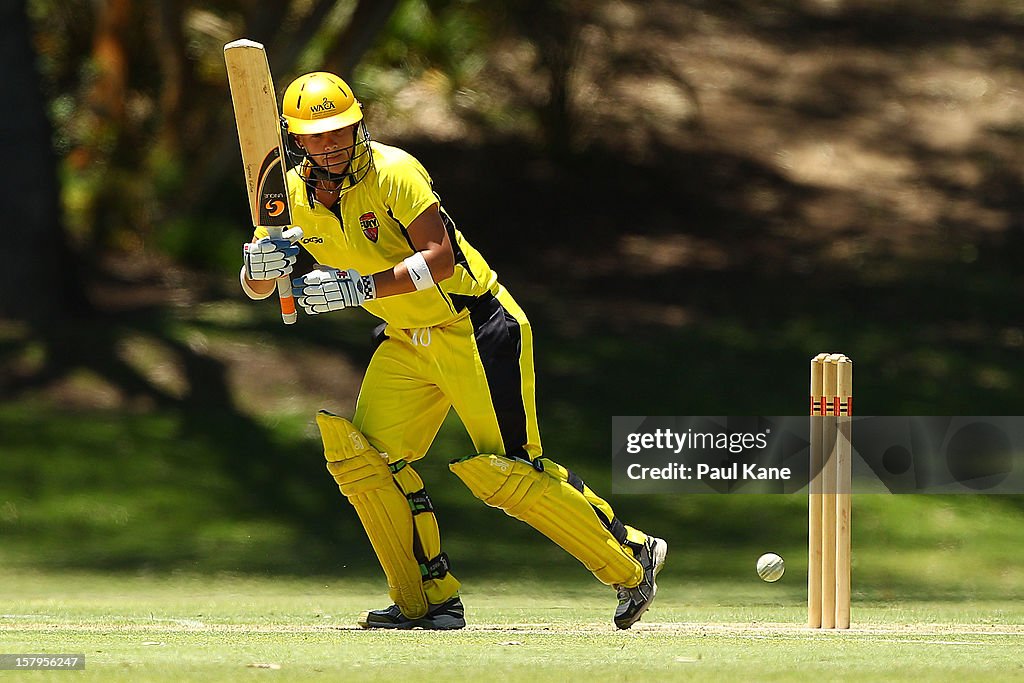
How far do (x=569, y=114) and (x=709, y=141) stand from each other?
5.96ft

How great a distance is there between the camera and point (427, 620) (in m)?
6.16

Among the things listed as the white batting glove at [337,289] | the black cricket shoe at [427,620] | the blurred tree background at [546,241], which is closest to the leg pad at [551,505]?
the black cricket shoe at [427,620]

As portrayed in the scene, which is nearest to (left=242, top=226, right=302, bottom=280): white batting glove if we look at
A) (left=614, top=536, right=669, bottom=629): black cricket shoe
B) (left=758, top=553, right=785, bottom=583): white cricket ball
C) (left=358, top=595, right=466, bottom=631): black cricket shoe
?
(left=358, top=595, right=466, bottom=631): black cricket shoe

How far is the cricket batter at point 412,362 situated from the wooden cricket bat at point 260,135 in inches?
2.5

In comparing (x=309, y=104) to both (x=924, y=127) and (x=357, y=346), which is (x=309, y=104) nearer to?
(x=357, y=346)

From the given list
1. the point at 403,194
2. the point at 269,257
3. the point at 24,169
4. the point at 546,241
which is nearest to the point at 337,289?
the point at 269,257

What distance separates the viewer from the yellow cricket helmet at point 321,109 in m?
5.61

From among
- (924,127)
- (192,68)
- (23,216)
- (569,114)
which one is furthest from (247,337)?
(924,127)

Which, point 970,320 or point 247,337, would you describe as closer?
point 247,337

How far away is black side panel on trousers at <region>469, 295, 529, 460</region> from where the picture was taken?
19.3 ft

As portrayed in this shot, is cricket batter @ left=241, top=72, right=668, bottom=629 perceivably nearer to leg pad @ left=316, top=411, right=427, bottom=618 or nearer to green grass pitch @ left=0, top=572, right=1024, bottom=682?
leg pad @ left=316, top=411, right=427, bottom=618

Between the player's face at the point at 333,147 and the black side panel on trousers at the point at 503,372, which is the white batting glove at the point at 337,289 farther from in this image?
the black side panel on trousers at the point at 503,372

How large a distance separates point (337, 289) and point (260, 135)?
605mm

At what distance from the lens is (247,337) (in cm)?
1246
